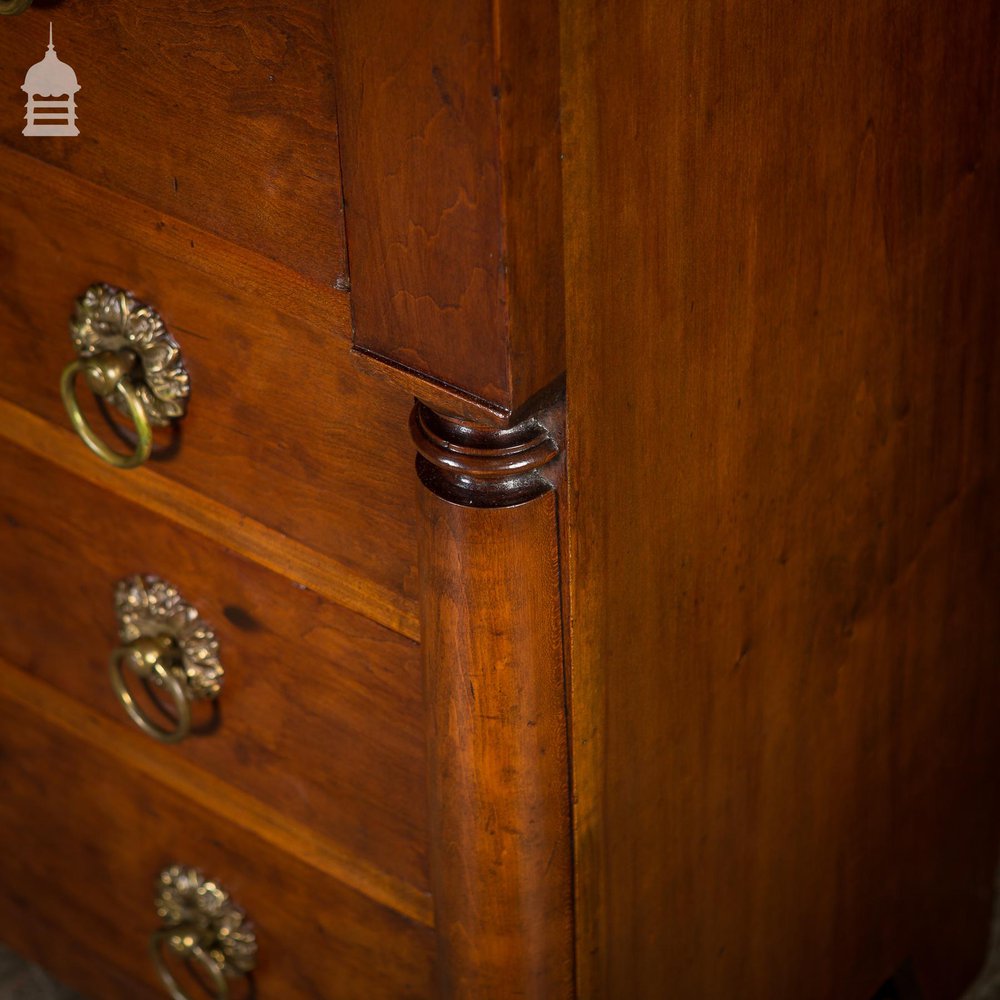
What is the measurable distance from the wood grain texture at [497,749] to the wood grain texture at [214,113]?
121mm

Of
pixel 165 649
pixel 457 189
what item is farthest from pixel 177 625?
pixel 457 189

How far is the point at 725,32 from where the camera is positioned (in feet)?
2.19

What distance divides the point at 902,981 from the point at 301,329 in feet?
2.24

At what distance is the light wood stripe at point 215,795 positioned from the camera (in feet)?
2.94

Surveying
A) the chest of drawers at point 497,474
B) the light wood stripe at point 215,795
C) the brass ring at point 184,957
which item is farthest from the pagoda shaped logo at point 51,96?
the brass ring at point 184,957

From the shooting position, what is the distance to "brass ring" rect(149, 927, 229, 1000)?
3.31 feet

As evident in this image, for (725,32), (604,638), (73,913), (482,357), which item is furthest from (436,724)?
(73,913)

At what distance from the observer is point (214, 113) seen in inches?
27.6

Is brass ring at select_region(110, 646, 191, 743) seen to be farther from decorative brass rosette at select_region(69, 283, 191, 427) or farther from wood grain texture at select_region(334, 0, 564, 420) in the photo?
wood grain texture at select_region(334, 0, 564, 420)

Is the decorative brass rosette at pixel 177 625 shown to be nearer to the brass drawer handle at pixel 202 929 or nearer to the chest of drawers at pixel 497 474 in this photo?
the chest of drawers at pixel 497 474

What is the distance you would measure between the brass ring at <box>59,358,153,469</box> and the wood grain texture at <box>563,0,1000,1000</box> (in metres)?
0.22

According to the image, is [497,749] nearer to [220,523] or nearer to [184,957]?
[220,523]

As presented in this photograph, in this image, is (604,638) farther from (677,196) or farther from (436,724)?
(677,196)

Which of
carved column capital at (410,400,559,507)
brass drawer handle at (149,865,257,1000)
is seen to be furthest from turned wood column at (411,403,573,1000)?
brass drawer handle at (149,865,257,1000)
